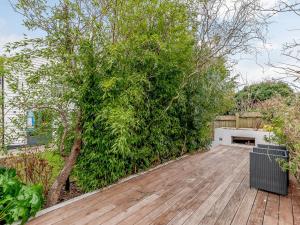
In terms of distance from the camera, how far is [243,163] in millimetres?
5098

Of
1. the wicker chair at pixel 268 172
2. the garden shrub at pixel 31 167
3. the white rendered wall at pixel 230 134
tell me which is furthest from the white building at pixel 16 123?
the white rendered wall at pixel 230 134

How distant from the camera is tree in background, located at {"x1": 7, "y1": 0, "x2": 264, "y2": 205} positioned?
3.20m

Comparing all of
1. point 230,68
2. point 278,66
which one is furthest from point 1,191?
point 230,68

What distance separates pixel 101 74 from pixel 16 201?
1930 millimetres

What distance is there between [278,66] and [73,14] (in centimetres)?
285

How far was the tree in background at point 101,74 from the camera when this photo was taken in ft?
10.5

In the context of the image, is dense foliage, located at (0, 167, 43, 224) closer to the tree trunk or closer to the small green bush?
the tree trunk

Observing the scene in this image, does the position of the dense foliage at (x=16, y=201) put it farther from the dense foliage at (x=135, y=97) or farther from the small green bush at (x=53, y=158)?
the small green bush at (x=53, y=158)

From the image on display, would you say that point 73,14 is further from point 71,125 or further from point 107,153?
point 107,153

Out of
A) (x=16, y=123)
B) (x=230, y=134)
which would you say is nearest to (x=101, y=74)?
(x=16, y=123)

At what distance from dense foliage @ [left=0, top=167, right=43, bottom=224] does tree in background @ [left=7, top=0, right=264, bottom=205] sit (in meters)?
0.82

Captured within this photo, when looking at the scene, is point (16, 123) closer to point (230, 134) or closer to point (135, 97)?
point (135, 97)

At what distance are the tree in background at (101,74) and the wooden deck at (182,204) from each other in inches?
20.5

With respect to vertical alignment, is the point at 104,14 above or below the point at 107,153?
above
